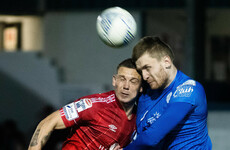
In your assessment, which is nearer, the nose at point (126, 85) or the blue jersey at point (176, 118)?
the blue jersey at point (176, 118)

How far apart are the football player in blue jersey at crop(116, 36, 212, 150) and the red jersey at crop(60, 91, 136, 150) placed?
0.35 m

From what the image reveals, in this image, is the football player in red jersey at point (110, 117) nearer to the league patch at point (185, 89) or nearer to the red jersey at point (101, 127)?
the red jersey at point (101, 127)

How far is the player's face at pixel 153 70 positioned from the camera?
150 inches

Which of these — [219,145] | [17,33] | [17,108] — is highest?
[17,33]

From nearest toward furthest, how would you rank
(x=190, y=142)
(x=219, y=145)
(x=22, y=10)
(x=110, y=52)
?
(x=190, y=142) < (x=219, y=145) < (x=110, y=52) < (x=22, y=10)

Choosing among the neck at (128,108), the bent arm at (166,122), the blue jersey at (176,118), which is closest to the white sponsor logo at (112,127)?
the neck at (128,108)

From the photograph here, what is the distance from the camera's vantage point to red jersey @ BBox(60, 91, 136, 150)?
167 inches

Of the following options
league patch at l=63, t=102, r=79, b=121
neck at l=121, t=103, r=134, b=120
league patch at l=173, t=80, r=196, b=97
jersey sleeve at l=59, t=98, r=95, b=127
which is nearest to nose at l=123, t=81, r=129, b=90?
neck at l=121, t=103, r=134, b=120

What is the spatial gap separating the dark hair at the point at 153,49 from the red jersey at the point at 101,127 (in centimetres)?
62

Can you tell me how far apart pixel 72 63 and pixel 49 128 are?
9026 millimetres

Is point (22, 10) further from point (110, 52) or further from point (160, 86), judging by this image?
point (160, 86)

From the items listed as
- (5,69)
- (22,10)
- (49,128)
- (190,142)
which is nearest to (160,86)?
(190,142)

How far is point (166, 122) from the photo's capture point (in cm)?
359

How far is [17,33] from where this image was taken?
13852 millimetres
